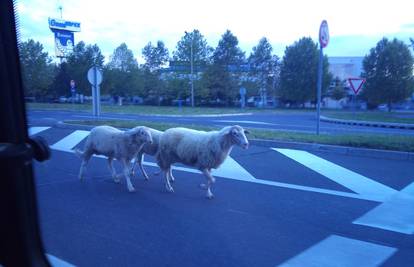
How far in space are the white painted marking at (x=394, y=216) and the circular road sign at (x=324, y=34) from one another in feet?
24.7

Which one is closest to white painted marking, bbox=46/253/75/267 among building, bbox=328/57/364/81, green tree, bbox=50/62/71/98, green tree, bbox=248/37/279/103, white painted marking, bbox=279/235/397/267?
white painted marking, bbox=279/235/397/267

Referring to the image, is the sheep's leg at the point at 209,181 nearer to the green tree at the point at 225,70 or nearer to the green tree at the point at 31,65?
the green tree at the point at 31,65

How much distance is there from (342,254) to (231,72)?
165ft

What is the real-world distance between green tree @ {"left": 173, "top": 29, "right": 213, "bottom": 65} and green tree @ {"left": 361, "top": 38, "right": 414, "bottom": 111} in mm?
20572

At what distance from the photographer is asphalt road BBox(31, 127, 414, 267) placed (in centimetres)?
415

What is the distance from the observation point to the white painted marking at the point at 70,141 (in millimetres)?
11828

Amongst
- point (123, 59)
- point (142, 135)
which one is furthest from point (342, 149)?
point (123, 59)

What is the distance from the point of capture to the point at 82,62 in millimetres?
30609

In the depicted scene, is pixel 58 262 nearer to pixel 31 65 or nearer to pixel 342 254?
pixel 31 65

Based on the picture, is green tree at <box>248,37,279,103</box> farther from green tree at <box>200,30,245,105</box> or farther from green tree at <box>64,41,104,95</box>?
green tree at <box>64,41,104,95</box>

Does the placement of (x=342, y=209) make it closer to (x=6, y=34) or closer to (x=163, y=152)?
(x=163, y=152)

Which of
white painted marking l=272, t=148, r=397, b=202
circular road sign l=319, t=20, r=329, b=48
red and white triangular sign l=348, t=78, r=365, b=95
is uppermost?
circular road sign l=319, t=20, r=329, b=48

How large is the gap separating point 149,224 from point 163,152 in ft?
Answer: 7.66

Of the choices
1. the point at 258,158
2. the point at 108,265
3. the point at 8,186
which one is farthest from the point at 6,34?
the point at 258,158
